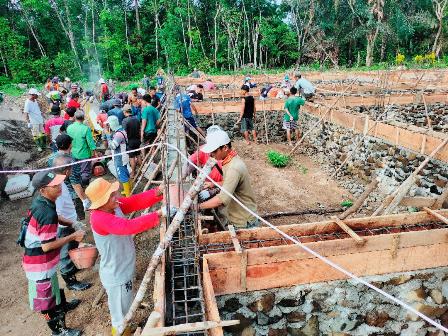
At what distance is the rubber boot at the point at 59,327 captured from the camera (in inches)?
147

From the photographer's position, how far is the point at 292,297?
388 centimetres

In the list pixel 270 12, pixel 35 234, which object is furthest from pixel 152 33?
pixel 35 234

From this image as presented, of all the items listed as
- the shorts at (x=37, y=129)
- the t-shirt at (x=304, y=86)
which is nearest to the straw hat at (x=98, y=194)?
the shorts at (x=37, y=129)

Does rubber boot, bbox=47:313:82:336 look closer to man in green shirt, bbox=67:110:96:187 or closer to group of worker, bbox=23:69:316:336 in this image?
group of worker, bbox=23:69:316:336

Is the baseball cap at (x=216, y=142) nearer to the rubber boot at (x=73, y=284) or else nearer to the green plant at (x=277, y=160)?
the rubber boot at (x=73, y=284)

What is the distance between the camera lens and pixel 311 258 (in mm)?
3709

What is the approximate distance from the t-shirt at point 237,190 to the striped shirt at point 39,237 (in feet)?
5.75

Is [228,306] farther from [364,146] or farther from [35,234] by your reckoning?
[364,146]

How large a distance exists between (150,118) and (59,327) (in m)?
5.06

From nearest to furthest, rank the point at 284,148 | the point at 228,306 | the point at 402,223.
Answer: the point at 228,306 → the point at 402,223 → the point at 284,148

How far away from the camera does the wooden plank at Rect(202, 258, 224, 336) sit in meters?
2.57

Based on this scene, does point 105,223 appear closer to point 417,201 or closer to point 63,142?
point 63,142

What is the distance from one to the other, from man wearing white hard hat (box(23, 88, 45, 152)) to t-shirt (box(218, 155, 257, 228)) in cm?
770

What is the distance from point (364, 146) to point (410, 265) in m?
5.47
